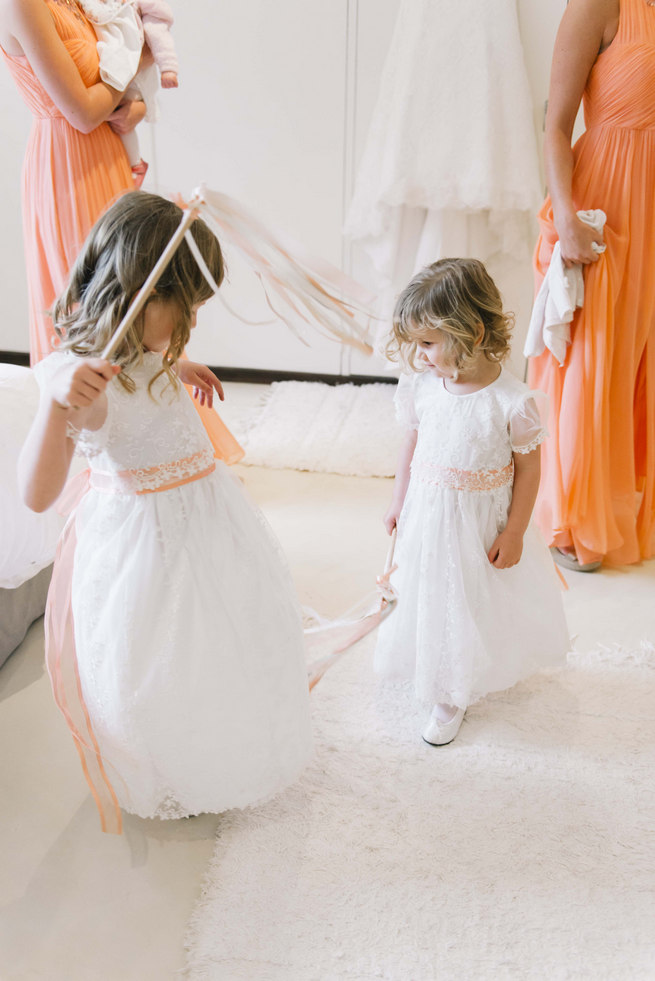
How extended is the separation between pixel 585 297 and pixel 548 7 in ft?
4.95

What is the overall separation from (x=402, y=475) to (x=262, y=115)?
222 centimetres

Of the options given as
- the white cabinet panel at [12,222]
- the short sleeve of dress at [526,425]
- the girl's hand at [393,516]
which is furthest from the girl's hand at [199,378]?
the white cabinet panel at [12,222]

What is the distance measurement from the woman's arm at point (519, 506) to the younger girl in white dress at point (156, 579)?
1.36 feet

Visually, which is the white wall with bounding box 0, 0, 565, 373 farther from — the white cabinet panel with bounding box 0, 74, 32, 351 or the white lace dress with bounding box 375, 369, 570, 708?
the white lace dress with bounding box 375, 369, 570, 708

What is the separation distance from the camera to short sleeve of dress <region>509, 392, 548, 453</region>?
4.68 ft

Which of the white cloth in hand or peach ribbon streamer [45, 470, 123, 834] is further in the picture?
the white cloth in hand

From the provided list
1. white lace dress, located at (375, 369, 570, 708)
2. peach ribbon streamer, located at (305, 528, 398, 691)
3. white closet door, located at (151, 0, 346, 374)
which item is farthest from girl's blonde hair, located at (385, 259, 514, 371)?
white closet door, located at (151, 0, 346, 374)

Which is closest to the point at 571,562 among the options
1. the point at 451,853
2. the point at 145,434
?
the point at 451,853

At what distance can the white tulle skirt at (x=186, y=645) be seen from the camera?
4.11ft

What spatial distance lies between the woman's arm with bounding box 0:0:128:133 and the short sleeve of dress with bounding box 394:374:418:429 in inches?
42.2

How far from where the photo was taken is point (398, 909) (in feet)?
4.17

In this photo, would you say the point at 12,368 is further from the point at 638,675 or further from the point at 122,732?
the point at 638,675

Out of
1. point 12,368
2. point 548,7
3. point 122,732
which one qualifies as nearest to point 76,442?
point 122,732

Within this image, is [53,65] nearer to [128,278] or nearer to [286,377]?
[128,278]
